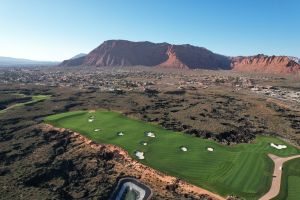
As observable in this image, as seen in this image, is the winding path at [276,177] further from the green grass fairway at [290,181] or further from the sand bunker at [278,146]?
the sand bunker at [278,146]

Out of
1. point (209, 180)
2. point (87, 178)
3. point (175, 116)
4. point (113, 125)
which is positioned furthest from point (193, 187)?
point (175, 116)

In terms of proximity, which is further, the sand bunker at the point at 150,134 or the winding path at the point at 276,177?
the sand bunker at the point at 150,134

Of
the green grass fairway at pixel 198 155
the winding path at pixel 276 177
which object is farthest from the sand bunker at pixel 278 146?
the winding path at pixel 276 177

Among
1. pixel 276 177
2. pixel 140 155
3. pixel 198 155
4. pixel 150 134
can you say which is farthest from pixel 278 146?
pixel 140 155

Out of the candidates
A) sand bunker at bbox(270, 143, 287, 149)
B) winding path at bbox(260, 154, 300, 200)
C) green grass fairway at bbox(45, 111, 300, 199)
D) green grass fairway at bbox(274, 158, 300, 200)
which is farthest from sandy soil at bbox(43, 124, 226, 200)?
sand bunker at bbox(270, 143, 287, 149)

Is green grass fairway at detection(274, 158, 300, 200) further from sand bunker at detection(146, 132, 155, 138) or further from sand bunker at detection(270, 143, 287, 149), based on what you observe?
sand bunker at detection(146, 132, 155, 138)

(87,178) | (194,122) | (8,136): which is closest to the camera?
(87,178)

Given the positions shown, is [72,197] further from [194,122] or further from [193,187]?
[194,122]
